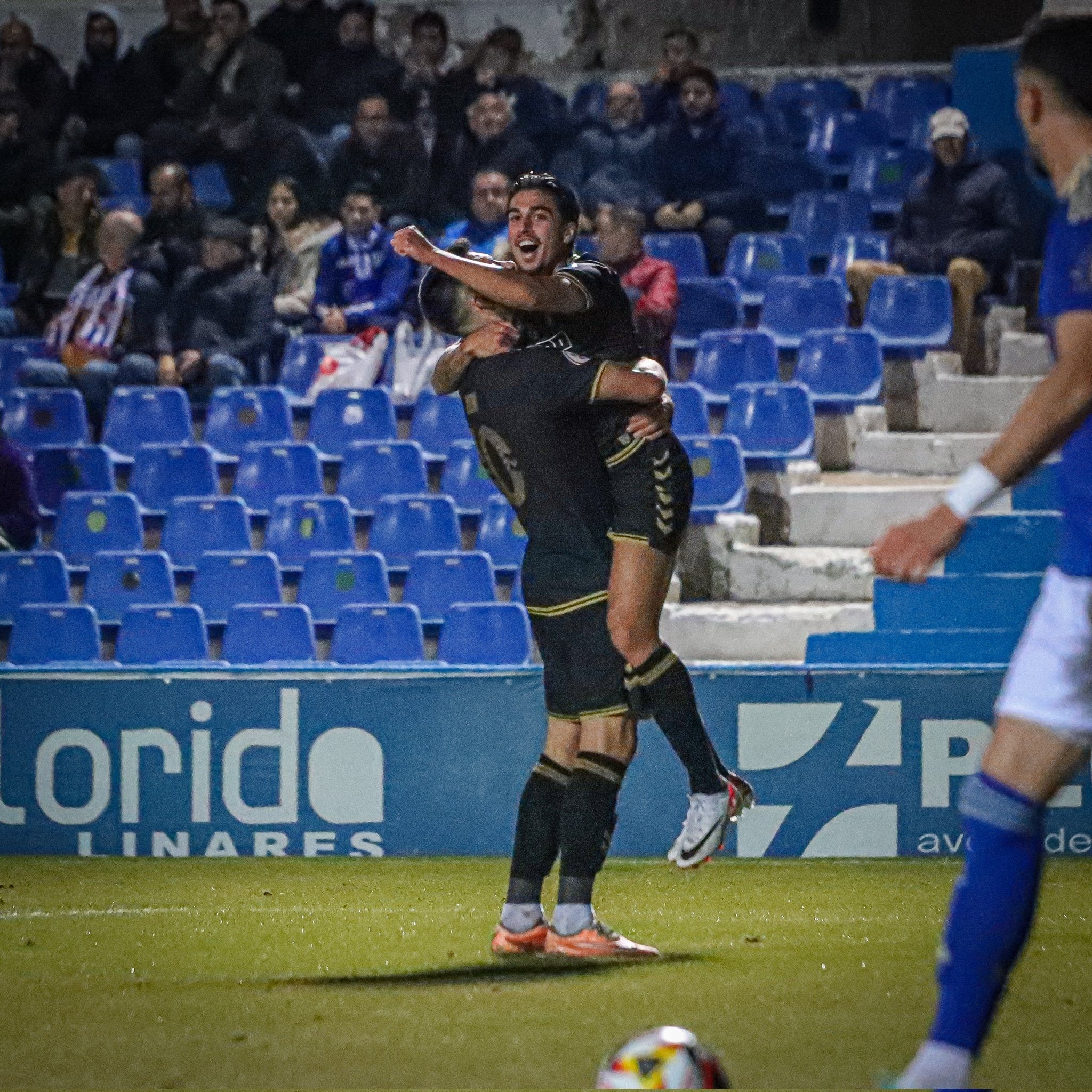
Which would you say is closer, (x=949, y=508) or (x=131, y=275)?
(x=949, y=508)

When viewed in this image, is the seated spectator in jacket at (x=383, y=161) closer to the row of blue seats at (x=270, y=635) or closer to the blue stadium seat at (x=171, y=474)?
the blue stadium seat at (x=171, y=474)

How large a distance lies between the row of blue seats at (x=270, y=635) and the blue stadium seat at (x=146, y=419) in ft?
5.93

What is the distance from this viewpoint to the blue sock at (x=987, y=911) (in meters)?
3.12

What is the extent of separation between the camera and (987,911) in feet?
10.3

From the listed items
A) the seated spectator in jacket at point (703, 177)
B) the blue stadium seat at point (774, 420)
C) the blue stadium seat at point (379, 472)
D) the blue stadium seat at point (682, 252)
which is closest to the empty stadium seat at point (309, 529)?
the blue stadium seat at point (379, 472)

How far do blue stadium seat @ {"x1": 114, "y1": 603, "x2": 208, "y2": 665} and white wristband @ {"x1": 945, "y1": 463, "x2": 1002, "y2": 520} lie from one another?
291 inches

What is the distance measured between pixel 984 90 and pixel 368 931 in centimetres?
998

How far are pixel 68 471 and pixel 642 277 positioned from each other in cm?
361

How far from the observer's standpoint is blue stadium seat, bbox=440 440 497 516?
37.2 ft

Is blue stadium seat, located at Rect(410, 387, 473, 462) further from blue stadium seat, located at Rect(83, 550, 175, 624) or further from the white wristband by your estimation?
the white wristband

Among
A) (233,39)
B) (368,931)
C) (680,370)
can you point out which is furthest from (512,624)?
(233,39)

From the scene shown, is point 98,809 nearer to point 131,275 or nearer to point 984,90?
point 131,275

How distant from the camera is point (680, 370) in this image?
12.6 metres

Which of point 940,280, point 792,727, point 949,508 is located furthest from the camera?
point 940,280
